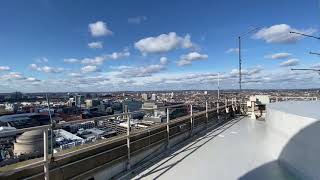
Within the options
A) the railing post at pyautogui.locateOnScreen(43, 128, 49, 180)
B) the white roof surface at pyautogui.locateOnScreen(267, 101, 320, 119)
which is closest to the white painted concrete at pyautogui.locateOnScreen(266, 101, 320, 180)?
the white roof surface at pyautogui.locateOnScreen(267, 101, 320, 119)

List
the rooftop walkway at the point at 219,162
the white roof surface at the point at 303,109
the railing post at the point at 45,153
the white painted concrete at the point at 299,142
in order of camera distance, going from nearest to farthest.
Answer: the railing post at the point at 45,153, the white painted concrete at the point at 299,142, the white roof surface at the point at 303,109, the rooftop walkway at the point at 219,162

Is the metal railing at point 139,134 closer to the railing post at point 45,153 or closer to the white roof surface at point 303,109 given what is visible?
the railing post at point 45,153

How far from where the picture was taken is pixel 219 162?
5219mm

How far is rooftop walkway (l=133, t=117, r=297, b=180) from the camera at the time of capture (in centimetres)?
442

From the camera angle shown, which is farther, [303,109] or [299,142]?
[303,109]

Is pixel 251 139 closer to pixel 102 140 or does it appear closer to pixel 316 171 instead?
pixel 316 171

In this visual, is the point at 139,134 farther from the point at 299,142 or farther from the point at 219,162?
the point at 299,142

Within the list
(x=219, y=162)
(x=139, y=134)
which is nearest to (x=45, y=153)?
(x=139, y=134)

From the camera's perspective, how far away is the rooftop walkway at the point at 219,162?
14.5 ft

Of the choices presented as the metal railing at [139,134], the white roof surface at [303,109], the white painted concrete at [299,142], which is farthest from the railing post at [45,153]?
the white roof surface at [303,109]

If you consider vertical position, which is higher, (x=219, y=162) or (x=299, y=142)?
(x=299, y=142)

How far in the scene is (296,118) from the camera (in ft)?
14.2

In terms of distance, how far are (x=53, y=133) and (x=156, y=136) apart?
116 inches

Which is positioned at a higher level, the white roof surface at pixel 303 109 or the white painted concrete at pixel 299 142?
the white roof surface at pixel 303 109
